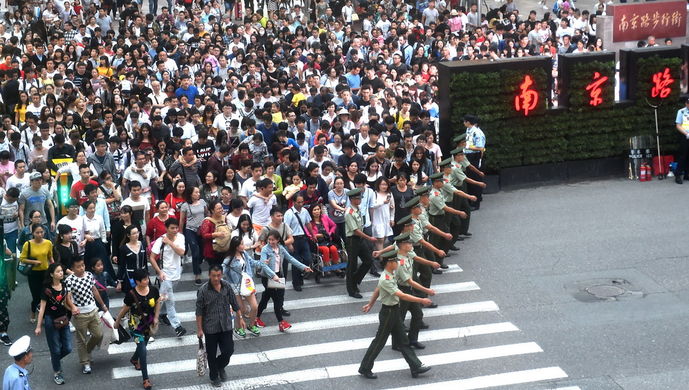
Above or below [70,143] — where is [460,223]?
below

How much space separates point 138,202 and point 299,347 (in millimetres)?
3857

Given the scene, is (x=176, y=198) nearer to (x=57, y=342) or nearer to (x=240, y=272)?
(x=240, y=272)

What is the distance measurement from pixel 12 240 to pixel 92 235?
5.58 ft

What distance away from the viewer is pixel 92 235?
51.0 feet

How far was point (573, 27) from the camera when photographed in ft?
107

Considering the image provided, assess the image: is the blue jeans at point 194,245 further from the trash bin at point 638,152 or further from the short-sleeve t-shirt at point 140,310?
the trash bin at point 638,152

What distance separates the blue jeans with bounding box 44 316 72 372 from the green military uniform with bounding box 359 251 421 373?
375 centimetres

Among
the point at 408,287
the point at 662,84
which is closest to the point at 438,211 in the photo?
the point at 408,287

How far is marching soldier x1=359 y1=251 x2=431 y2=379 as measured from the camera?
1327 centimetres

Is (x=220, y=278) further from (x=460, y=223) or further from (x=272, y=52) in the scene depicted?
(x=272, y=52)

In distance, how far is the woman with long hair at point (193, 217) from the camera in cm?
1642

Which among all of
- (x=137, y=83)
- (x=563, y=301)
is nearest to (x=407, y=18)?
(x=137, y=83)

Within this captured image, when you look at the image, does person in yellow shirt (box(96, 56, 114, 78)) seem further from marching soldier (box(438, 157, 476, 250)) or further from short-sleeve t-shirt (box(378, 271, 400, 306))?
short-sleeve t-shirt (box(378, 271, 400, 306))

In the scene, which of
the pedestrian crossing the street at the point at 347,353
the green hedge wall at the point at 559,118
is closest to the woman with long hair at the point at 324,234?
the pedestrian crossing the street at the point at 347,353
